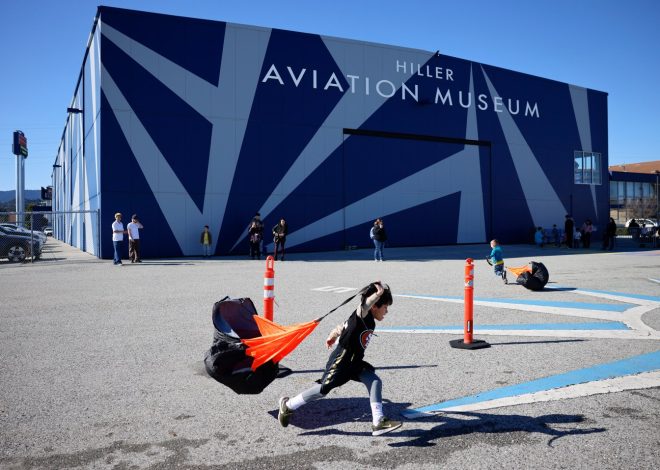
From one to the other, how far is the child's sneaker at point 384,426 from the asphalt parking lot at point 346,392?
104mm

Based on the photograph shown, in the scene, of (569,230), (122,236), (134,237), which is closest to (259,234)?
(134,237)

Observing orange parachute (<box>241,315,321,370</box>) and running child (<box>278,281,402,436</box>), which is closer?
running child (<box>278,281,402,436</box>)

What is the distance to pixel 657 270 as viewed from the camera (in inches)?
656

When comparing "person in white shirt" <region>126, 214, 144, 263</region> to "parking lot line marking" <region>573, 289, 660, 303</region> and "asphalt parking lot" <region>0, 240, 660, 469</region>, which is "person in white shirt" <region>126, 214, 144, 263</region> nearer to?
"asphalt parking lot" <region>0, 240, 660, 469</region>

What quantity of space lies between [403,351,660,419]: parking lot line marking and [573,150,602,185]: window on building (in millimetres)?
34794

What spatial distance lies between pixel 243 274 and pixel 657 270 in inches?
530

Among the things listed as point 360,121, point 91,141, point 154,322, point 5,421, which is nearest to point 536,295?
point 154,322

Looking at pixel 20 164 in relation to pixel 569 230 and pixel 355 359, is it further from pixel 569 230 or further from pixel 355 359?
pixel 355 359

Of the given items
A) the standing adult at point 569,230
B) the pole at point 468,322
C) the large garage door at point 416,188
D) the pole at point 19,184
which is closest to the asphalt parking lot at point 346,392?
the pole at point 468,322

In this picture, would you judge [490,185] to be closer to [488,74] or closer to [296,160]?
[488,74]

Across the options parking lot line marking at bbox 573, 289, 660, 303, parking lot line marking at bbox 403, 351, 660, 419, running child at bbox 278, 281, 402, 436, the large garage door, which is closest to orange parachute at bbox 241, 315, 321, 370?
running child at bbox 278, 281, 402, 436

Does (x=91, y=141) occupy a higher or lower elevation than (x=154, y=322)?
higher

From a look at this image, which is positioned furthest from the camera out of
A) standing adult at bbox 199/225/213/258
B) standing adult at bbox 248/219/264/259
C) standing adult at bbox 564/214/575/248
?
standing adult at bbox 564/214/575/248

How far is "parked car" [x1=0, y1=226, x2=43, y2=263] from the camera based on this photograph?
66.6 feet
